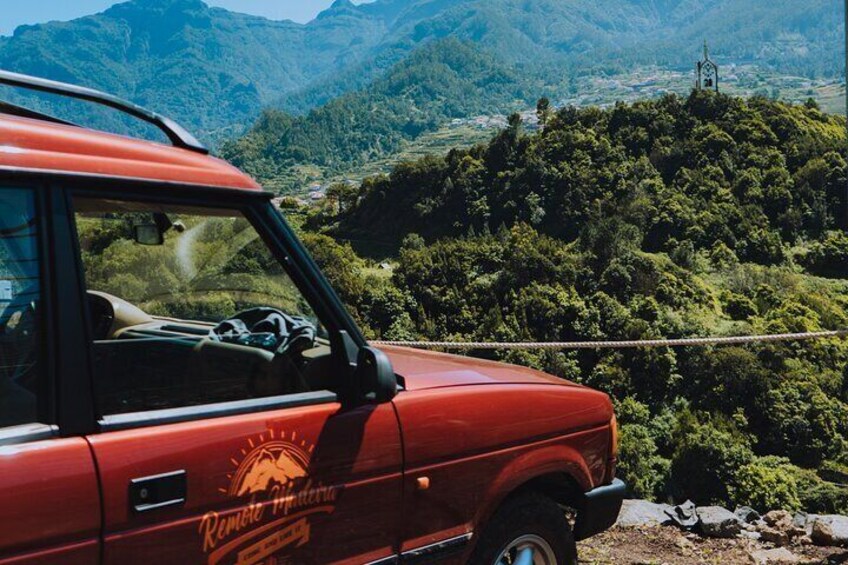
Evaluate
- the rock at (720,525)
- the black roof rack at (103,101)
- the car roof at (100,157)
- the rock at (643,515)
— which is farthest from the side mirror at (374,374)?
the rock at (720,525)

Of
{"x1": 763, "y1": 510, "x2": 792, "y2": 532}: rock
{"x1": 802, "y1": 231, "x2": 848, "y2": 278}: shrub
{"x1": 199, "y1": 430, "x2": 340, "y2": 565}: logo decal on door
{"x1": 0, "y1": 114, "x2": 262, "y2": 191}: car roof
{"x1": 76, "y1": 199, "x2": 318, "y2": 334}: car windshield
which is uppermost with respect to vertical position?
{"x1": 0, "y1": 114, "x2": 262, "y2": 191}: car roof

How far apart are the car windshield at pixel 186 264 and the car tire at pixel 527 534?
1.01 m

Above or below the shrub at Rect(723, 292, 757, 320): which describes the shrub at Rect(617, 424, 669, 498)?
below

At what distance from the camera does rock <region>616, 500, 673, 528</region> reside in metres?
5.47

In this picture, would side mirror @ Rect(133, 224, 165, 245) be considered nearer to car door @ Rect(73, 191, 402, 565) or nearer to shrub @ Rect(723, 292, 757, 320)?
car door @ Rect(73, 191, 402, 565)

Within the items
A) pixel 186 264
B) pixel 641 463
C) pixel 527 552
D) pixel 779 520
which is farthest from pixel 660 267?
pixel 186 264

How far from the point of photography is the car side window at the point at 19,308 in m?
1.77

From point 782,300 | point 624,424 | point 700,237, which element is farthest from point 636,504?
point 700,237

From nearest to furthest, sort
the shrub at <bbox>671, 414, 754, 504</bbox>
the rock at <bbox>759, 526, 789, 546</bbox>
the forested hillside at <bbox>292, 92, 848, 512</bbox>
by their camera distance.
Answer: the rock at <bbox>759, 526, 789, 546</bbox>
the shrub at <bbox>671, 414, 754, 504</bbox>
the forested hillside at <bbox>292, 92, 848, 512</bbox>

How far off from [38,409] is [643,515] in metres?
4.66

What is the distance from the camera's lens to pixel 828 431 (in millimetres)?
39312

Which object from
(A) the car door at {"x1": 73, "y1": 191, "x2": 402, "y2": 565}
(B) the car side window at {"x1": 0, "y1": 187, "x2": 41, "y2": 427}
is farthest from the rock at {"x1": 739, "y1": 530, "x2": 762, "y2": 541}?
(B) the car side window at {"x1": 0, "y1": 187, "x2": 41, "y2": 427}

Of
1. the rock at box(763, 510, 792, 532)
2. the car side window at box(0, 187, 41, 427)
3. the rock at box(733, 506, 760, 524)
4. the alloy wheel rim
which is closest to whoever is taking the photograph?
the car side window at box(0, 187, 41, 427)

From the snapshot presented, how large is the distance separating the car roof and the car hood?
877 millimetres
